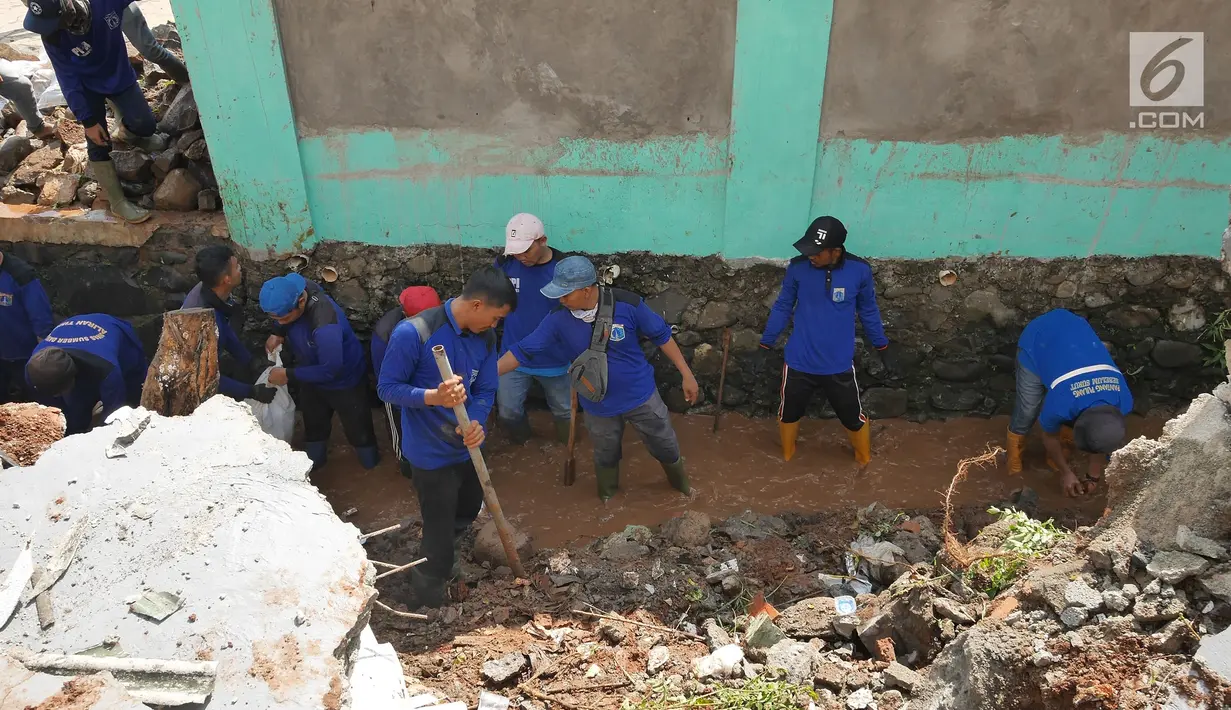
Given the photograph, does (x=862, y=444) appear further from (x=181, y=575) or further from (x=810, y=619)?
(x=181, y=575)

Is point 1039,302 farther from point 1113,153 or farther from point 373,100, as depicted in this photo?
point 373,100

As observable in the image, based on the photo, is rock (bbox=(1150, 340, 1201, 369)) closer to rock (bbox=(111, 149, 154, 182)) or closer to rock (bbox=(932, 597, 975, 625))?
rock (bbox=(932, 597, 975, 625))

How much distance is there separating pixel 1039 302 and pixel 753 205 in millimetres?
2072

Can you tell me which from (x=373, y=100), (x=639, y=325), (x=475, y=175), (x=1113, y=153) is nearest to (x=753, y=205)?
(x=639, y=325)

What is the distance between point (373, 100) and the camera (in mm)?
5297

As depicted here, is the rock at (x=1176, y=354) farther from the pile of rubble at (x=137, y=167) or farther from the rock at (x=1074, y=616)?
the pile of rubble at (x=137, y=167)

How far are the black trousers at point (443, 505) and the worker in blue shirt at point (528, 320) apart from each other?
90 centimetres

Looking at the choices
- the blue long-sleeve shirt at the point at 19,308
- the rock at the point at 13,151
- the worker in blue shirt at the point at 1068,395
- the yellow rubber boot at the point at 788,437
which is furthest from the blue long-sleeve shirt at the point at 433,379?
the rock at the point at 13,151

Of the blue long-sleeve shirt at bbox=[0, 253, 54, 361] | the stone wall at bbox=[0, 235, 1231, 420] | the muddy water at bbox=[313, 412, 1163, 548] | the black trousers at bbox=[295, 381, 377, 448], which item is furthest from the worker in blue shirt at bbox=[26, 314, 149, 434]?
the muddy water at bbox=[313, 412, 1163, 548]

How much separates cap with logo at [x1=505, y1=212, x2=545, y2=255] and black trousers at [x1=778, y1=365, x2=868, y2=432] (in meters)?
1.83

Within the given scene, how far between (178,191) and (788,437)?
470 cm

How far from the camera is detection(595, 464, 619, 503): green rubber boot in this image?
17.3 ft

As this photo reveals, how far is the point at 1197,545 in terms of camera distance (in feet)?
9.27

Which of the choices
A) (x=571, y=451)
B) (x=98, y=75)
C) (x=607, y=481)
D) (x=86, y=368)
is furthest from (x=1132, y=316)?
(x=98, y=75)
